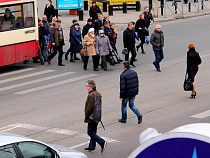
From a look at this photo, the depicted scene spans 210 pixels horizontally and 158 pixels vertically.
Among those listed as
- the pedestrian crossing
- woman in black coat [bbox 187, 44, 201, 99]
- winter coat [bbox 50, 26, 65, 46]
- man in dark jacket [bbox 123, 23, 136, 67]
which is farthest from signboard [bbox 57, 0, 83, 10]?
woman in black coat [bbox 187, 44, 201, 99]

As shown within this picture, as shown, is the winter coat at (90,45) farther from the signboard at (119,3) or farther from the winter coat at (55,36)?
the signboard at (119,3)

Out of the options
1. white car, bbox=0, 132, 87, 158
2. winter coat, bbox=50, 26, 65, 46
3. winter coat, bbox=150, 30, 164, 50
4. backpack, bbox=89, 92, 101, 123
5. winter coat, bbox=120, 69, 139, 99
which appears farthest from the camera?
winter coat, bbox=50, 26, 65, 46

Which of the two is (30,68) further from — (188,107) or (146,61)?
(188,107)

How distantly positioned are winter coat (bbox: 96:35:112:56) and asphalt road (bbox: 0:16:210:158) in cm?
80

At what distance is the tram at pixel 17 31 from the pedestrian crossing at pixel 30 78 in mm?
625

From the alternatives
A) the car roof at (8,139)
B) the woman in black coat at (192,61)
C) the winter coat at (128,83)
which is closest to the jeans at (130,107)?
the winter coat at (128,83)

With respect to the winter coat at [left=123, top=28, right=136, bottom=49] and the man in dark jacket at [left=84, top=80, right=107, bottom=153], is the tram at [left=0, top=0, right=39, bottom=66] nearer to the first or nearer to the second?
the winter coat at [left=123, top=28, right=136, bottom=49]

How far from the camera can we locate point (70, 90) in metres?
16.1

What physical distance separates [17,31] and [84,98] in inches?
236

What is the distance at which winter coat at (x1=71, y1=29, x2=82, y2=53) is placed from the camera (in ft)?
65.9

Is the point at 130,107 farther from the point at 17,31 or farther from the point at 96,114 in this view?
the point at 17,31

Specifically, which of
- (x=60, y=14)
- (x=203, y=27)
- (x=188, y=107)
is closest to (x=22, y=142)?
(x=188, y=107)

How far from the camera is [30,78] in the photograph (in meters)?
18.3

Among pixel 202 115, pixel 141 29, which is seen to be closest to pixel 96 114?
pixel 202 115
